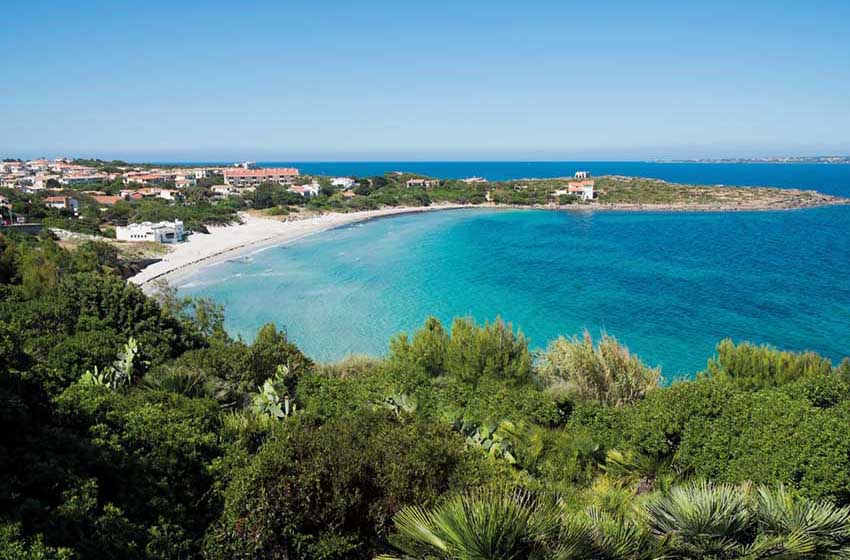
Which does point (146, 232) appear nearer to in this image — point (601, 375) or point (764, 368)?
point (601, 375)

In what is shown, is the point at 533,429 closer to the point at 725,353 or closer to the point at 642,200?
the point at 725,353

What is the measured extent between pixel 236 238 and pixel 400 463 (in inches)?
2074

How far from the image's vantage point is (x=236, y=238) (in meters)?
55.5

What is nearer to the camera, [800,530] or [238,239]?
[800,530]

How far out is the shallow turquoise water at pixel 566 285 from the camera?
89.1 ft

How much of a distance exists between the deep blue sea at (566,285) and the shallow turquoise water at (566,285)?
13 centimetres

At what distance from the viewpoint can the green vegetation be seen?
4.68 m

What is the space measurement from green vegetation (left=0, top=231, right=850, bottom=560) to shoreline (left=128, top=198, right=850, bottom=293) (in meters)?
28.8

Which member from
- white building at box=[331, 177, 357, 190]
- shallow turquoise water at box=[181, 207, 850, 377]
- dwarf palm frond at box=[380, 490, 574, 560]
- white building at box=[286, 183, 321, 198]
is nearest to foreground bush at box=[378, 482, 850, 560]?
dwarf palm frond at box=[380, 490, 574, 560]

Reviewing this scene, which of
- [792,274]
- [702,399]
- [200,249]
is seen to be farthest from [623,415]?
[200,249]

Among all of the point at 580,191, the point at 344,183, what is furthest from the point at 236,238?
the point at 580,191

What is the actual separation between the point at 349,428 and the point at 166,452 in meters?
2.21

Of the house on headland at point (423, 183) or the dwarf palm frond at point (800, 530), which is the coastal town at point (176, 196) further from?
the dwarf palm frond at point (800, 530)

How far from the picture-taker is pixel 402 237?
5834 cm
